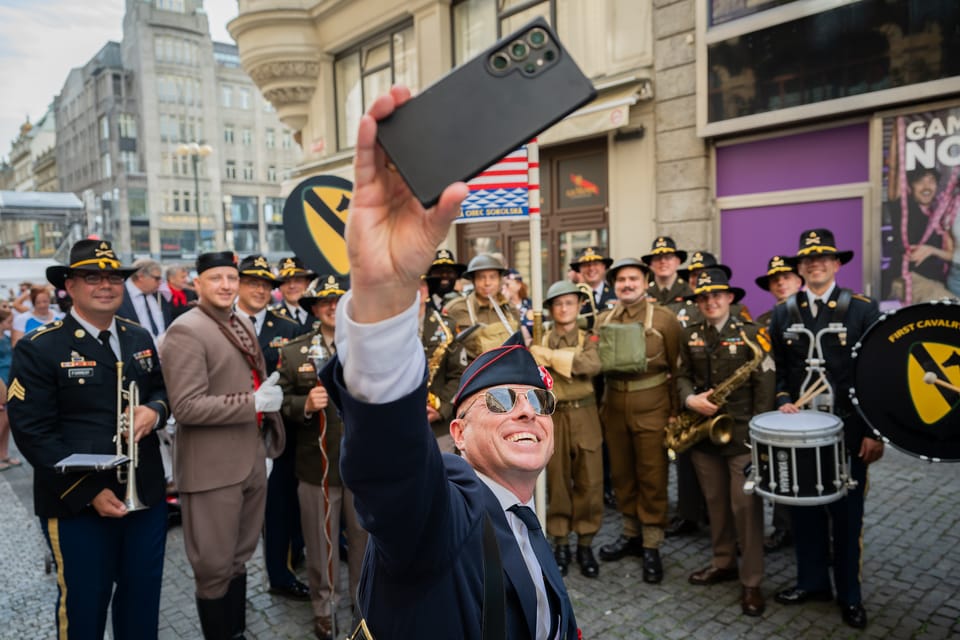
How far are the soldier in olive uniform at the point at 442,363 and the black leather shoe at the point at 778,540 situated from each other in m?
2.99

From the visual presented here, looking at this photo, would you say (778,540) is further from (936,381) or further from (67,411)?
(67,411)

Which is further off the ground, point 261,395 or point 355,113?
point 355,113

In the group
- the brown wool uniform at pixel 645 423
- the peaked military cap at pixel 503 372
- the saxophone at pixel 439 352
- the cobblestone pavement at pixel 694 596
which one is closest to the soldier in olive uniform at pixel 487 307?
the saxophone at pixel 439 352

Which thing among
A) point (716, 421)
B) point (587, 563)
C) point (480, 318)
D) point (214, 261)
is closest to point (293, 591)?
point (587, 563)

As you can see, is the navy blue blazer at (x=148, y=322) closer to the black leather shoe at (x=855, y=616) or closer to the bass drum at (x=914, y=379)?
the bass drum at (x=914, y=379)

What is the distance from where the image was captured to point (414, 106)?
104cm

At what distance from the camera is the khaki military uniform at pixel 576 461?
17.9 feet

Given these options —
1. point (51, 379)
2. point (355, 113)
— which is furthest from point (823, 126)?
point (355, 113)

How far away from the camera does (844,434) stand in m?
4.43

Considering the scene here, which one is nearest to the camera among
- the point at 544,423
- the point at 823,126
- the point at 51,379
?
the point at 544,423

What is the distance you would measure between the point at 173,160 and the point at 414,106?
69.2 m

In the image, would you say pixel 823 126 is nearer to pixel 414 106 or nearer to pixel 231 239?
pixel 414 106

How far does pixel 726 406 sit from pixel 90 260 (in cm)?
449

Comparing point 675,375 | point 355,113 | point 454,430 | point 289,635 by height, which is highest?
point 355,113
